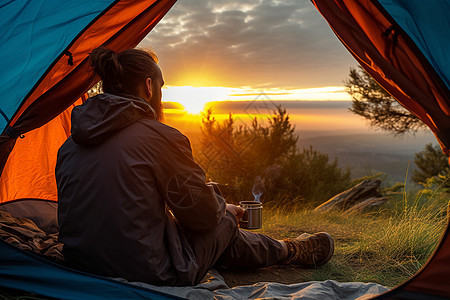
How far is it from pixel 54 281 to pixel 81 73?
148cm

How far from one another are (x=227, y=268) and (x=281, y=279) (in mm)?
391

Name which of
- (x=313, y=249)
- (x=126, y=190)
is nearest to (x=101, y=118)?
(x=126, y=190)

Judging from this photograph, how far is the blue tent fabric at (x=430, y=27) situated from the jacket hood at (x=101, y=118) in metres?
1.51

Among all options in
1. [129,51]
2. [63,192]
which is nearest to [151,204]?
[63,192]

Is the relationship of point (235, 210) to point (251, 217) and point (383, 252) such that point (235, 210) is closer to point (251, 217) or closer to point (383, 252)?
point (251, 217)

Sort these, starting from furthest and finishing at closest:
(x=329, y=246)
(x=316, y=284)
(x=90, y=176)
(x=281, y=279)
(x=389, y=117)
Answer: (x=389, y=117) → (x=329, y=246) → (x=281, y=279) → (x=316, y=284) → (x=90, y=176)

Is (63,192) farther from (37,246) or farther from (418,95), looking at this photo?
(418,95)

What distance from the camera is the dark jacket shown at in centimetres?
176

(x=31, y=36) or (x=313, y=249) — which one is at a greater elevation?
(x=31, y=36)

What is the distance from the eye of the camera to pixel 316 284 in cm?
Result: 218

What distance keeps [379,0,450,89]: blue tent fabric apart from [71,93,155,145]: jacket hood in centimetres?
151

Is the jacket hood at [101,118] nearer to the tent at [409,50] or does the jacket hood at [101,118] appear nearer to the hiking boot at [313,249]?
the tent at [409,50]

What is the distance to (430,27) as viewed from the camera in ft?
6.50

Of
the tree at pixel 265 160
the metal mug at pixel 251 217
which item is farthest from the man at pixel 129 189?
the tree at pixel 265 160
